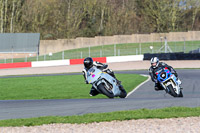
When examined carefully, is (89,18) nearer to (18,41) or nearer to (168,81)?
(18,41)

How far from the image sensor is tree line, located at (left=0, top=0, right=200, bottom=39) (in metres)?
68.8

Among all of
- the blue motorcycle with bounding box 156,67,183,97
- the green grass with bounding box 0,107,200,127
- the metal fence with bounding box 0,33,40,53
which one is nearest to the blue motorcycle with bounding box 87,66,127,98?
the blue motorcycle with bounding box 156,67,183,97

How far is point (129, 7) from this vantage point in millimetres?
82562

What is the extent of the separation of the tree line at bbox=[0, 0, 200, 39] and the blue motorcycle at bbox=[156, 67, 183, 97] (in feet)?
177

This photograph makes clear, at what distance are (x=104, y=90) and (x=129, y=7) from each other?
7012 cm

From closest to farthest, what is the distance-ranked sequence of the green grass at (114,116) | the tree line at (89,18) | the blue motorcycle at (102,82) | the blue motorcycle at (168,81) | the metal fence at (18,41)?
1. the green grass at (114,116)
2. the blue motorcycle at (102,82)
3. the blue motorcycle at (168,81)
4. the metal fence at (18,41)
5. the tree line at (89,18)

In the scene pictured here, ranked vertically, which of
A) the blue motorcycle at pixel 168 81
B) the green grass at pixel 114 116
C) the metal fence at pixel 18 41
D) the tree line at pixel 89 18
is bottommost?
the green grass at pixel 114 116

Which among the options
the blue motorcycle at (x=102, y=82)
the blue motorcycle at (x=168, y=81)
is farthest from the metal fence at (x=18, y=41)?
the blue motorcycle at (x=102, y=82)

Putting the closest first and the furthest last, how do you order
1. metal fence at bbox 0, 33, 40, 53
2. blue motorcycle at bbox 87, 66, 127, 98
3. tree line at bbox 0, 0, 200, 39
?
blue motorcycle at bbox 87, 66, 127, 98
metal fence at bbox 0, 33, 40, 53
tree line at bbox 0, 0, 200, 39

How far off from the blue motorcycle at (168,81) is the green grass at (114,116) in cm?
388

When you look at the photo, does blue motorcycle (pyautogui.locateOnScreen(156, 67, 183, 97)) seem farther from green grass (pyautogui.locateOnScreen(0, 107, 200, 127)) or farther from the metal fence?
the metal fence

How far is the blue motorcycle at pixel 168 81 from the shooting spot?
1482 cm

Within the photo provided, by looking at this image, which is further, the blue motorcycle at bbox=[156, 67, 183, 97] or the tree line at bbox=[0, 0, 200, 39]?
the tree line at bbox=[0, 0, 200, 39]

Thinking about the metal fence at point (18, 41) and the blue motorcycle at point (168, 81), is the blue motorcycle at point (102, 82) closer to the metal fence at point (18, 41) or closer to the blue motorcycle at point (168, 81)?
the blue motorcycle at point (168, 81)
